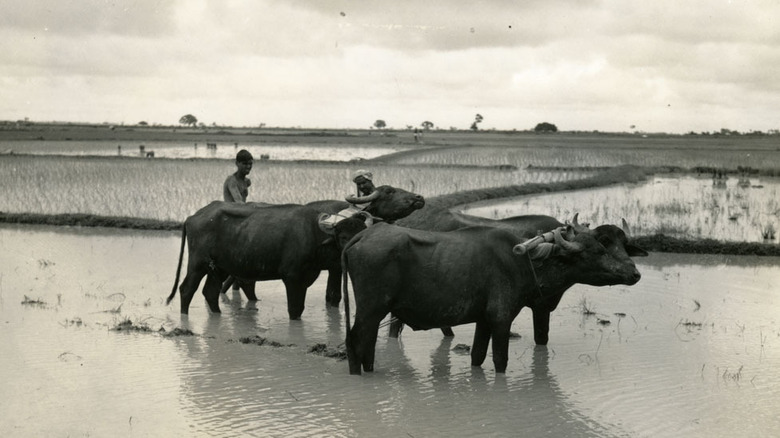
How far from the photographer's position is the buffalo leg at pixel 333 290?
8.84 metres

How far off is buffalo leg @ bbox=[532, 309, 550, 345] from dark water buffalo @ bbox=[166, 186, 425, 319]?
188 centimetres

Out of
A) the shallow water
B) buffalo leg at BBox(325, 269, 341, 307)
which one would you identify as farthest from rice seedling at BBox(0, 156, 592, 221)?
buffalo leg at BBox(325, 269, 341, 307)

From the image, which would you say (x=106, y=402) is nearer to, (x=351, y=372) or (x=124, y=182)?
(x=351, y=372)

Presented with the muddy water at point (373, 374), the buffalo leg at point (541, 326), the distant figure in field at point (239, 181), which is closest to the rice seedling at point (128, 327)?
the muddy water at point (373, 374)

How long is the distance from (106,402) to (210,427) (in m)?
0.85

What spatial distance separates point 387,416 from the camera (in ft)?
18.4

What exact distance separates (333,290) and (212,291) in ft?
3.83

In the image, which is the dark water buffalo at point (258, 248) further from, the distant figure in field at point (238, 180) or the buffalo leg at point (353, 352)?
the buffalo leg at point (353, 352)

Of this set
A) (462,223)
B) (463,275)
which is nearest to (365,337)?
(463,275)

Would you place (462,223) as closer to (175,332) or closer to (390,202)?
(390,202)

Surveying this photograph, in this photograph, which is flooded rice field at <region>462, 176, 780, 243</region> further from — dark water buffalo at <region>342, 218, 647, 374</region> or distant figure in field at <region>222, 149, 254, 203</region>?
dark water buffalo at <region>342, 218, 647, 374</region>

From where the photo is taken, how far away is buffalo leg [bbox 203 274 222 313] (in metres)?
8.62

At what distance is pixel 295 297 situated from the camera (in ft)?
27.3

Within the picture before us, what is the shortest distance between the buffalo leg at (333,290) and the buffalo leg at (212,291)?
106 centimetres
